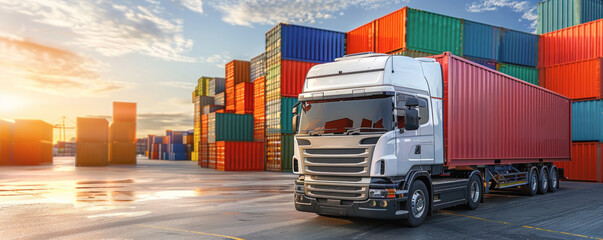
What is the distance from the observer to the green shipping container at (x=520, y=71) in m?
27.4

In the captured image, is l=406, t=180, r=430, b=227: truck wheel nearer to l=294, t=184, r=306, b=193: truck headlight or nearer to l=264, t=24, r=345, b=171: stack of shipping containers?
l=294, t=184, r=306, b=193: truck headlight

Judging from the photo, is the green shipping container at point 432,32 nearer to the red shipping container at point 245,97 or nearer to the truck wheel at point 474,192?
the truck wheel at point 474,192

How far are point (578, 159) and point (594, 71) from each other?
16.9 feet

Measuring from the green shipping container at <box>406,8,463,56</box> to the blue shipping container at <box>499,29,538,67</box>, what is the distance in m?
3.57

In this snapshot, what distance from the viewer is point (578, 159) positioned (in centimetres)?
2348

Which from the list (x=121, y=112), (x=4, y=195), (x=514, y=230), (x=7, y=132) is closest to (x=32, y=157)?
(x=7, y=132)

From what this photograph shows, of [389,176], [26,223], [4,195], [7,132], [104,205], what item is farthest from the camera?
[7,132]

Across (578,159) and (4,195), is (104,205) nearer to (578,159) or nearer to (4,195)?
(4,195)

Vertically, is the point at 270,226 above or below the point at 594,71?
below

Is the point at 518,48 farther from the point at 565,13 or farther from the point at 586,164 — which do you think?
the point at 586,164

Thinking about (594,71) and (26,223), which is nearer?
(26,223)

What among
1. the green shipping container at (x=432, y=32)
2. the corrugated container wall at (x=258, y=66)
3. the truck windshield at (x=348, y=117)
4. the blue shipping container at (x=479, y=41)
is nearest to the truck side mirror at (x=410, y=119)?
the truck windshield at (x=348, y=117)

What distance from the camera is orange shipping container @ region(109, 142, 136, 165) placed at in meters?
47.1

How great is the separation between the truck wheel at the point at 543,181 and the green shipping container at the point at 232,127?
22.9 m
